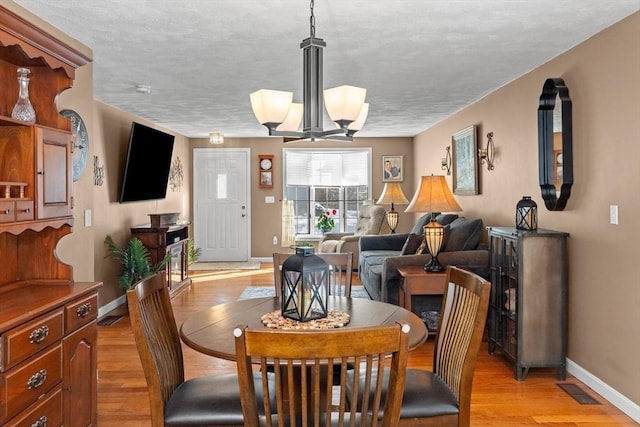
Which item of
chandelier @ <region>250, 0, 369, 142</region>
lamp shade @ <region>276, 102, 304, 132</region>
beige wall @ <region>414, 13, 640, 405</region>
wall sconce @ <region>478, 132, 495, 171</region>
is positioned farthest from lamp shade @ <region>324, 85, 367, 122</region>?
wall sconce @ <region>478, 132, 495, 171</region>

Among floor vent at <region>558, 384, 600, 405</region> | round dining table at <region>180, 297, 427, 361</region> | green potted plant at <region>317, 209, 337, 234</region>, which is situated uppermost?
green potted plant at <region>317, 209, 337, 234</region>

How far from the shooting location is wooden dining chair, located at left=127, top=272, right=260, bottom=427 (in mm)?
1816

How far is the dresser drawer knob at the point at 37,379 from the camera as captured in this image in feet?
6.72

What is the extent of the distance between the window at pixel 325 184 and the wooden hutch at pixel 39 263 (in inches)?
261

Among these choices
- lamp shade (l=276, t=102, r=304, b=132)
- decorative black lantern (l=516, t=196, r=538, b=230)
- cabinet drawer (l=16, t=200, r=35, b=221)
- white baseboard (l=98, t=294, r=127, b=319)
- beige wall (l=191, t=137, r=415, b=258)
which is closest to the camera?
cabinet drawer (l=16, t=200, r=35, b=221)

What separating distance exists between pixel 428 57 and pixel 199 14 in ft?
5.80

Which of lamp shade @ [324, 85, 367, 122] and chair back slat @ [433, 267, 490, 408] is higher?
lamp shade @ [324, 85, 367, 122]

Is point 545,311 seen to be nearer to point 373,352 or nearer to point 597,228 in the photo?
point 597,228

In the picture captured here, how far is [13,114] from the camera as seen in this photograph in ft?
7.75

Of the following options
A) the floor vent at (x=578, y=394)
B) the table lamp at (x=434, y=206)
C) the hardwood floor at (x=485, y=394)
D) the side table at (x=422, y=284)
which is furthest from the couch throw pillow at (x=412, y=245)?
the floor vent at (x=578, y=394)

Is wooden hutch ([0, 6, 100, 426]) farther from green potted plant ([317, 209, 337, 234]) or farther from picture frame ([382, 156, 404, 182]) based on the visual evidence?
picture frame ([382, 156, 404, 182])

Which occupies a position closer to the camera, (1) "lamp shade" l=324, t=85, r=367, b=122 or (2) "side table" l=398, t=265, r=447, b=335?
(1) "lamp shade" l=324, t=85, r=367, b=122

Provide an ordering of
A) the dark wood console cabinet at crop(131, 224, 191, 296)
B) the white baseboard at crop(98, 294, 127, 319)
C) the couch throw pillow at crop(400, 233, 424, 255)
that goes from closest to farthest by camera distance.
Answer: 1. the couch throw pillow at crop(400, 233, 424, 255)
2. the white baseboard at crop(98, 294, 127, 319)
3. the dark wood console cabinet at crop(131, 224, 191, 296)

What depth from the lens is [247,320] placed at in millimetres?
2160
